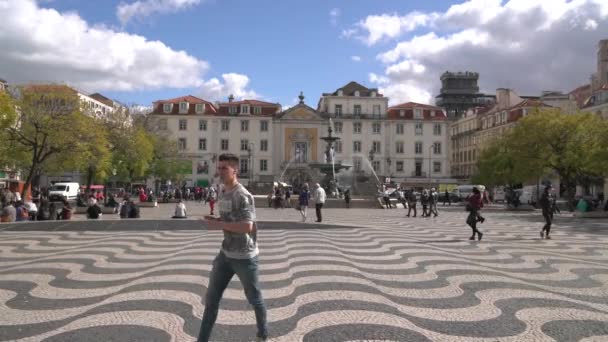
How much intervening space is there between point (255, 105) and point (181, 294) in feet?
240

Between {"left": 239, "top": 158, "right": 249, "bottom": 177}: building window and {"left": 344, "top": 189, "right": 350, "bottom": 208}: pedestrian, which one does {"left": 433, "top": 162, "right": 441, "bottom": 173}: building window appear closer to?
{"left": 239, "top": 158, "right": 249, "bottom": 177}: building window

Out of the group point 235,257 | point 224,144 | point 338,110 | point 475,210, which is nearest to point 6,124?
point 475,210

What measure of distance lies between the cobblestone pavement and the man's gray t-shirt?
1.08 m

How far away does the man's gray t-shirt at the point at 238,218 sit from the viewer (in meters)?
4.48

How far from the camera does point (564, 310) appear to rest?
623 centimetres

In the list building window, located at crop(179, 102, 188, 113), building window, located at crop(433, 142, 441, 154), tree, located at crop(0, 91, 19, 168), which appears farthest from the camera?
building window, located at crop(433, 142, 441, 154)

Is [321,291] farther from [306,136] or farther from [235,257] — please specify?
[306,136]

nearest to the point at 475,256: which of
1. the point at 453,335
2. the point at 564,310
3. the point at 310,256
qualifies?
the point at 310,256

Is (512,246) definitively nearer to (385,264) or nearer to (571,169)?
(385,264)

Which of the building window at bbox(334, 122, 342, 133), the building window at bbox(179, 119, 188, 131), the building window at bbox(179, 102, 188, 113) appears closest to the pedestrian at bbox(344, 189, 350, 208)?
the building window at bbox(334, 122, 342, 133)

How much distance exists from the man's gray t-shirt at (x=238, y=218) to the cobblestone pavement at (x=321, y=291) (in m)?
1.08

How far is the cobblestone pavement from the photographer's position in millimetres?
5340

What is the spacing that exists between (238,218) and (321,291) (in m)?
3.06

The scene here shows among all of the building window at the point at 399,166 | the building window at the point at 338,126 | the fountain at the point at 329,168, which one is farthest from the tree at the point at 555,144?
the building window at the point at 399,166
